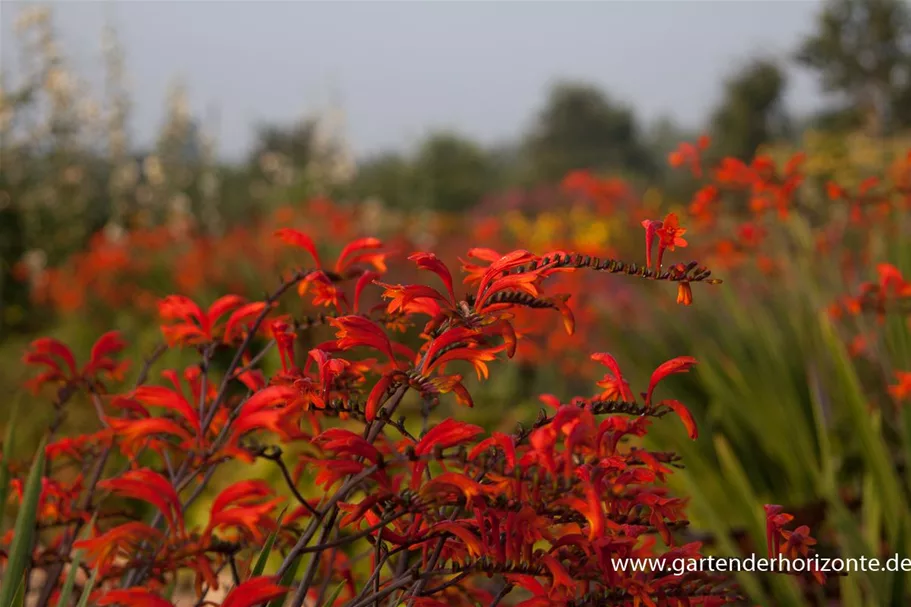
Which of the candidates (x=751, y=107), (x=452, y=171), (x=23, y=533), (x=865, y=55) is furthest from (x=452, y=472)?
(x=865, y=55)

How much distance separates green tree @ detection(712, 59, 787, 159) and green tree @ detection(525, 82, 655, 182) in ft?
18.0

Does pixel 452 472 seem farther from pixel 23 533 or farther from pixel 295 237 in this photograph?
pixel 23 533

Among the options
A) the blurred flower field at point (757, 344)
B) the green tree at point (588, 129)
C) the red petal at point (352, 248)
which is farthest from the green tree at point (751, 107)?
A: the red petal at point (352, 248)

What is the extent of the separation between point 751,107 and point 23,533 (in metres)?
31.7

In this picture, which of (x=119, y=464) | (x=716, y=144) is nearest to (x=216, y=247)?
(x=119, y=464)

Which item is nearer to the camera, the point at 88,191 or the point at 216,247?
the point at 216,247

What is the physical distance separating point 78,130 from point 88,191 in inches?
31.0

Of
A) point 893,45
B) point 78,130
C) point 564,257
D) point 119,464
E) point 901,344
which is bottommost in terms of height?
point 119,464

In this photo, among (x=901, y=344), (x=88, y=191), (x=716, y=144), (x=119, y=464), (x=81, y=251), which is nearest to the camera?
(x=901, y=344)

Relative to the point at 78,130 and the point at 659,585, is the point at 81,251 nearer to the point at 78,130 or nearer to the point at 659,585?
the point at 78,130

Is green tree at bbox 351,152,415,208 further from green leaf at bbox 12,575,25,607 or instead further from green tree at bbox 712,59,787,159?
green leaf at bbox 12,575,25,607

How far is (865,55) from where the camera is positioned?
38.4 meters

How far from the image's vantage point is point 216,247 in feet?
24.7

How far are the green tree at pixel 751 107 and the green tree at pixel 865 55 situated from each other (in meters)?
8.03
